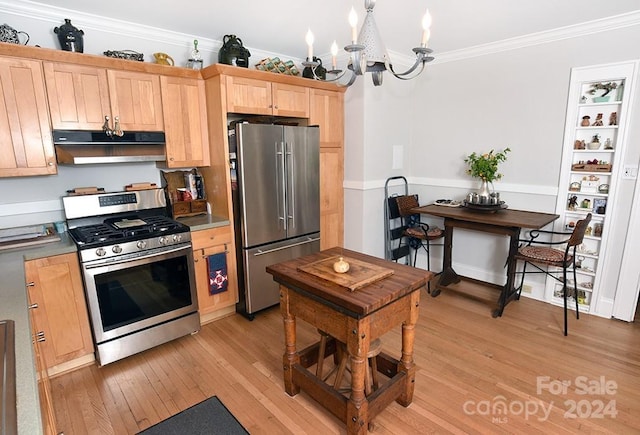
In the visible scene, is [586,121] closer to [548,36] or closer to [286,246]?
[548,36]

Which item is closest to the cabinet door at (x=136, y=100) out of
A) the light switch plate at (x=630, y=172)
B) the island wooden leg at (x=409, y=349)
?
the island wooden leg at (x=409, y=349)

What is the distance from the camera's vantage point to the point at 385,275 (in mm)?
1885

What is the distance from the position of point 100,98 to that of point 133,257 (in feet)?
3.93

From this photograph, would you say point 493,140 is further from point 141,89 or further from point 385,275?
point 141,89

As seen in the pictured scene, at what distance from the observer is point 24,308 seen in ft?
4.98

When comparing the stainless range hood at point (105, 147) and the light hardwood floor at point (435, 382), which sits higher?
the stainless range hood at point (105, 147)

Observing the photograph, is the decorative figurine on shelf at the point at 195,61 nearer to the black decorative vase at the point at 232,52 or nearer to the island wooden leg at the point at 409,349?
the black decorative vase at the point at 232,52

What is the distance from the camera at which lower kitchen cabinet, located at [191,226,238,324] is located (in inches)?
114

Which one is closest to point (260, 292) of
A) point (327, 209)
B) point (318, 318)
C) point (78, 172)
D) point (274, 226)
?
point (274, 226)

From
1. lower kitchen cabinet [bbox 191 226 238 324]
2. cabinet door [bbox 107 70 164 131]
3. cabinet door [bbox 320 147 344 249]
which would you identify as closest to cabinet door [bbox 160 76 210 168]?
cabinet door [bbox 107 70 164 131]

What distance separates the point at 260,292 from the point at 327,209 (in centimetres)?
119

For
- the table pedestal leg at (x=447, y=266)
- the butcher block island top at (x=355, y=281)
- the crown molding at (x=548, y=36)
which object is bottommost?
the table pedestal leg at (x=447, y=266)

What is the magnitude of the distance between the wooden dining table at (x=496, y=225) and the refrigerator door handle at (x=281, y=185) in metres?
1.42

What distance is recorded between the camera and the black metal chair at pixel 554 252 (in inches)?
107
